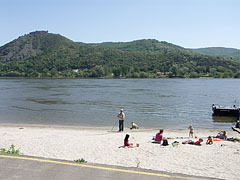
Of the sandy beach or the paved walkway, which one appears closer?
the paved walkway

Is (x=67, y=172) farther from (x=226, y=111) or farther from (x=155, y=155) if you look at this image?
(x=226, y=111)

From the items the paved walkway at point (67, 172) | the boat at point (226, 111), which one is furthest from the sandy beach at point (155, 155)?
the boat at point (226, 111)

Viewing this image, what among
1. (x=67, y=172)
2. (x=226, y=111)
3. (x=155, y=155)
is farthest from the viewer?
(x=226, y=111)

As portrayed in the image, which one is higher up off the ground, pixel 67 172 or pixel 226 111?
pixel 67 172

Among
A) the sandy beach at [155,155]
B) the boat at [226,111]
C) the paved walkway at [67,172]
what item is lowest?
the boat at [226,111]

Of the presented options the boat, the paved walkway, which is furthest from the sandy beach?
the boat

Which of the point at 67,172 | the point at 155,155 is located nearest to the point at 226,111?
the point at 155,155

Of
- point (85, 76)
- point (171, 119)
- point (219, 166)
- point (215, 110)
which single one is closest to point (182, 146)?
point (219, 166)

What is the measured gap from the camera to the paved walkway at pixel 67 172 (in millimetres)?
6621

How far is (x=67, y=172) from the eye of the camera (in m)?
6.92

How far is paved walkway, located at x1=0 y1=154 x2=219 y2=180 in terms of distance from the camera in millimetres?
6621

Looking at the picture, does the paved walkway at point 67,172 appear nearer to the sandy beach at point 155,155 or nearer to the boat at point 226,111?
the sandy beach at point 155,155

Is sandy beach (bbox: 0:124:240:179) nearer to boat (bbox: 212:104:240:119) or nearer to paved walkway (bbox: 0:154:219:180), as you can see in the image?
paved walkway (bbox: 0:154:219:180)

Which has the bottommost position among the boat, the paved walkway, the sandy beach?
the boat
